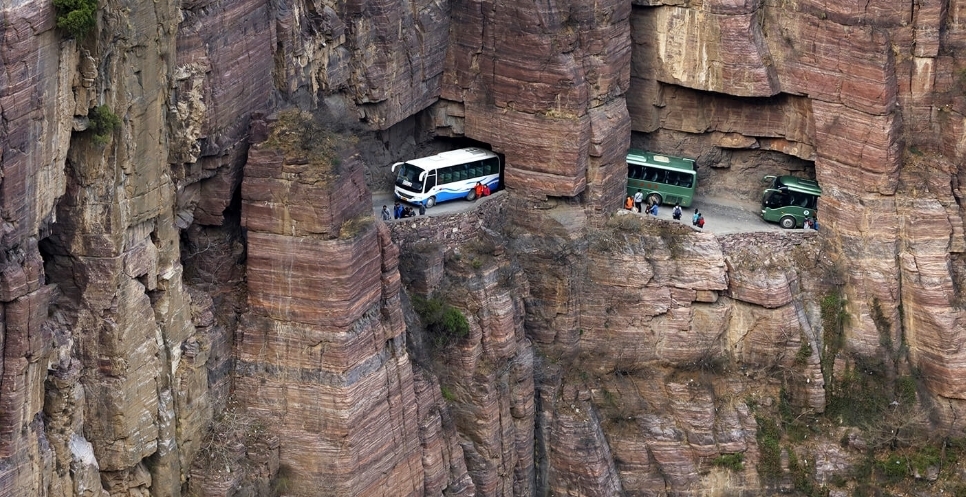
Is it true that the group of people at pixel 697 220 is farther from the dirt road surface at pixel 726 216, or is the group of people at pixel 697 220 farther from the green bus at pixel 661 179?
the green bus at pixel 661 179

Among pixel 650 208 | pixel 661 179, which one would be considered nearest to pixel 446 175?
pixel 650 208

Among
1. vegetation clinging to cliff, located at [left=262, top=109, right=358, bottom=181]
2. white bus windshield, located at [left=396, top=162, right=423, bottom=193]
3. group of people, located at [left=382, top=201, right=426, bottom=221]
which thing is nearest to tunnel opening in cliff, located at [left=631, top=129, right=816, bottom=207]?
white bus windshield, located at [left=396, top=162, right=423, bottom=193]

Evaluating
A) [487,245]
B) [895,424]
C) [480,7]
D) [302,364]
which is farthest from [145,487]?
[895,424]

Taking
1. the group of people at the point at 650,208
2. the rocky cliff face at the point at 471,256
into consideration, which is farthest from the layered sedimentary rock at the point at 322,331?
the group of people at the point at 650,208

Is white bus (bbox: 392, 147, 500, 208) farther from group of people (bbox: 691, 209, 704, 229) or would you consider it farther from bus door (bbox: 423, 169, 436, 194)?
group of people (bbox: 691, 209, 704, 229)

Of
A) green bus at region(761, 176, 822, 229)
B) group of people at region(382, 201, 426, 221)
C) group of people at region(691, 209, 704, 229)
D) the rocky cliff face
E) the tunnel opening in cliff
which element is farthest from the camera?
the tunnel opening in cliff

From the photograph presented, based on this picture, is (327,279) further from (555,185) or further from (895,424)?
(895,424)

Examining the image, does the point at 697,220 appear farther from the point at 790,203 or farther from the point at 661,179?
the point at 790,203
